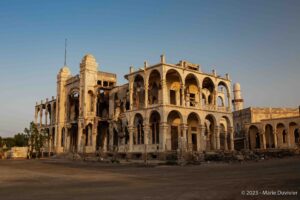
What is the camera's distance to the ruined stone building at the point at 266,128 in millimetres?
47531

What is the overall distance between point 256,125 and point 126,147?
2691cm

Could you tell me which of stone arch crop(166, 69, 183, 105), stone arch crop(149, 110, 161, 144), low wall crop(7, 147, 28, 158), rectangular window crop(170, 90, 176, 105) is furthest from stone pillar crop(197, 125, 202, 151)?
low wall crop(7, 147, 28, 158)

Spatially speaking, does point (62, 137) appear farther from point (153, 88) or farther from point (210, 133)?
point (210, 133)

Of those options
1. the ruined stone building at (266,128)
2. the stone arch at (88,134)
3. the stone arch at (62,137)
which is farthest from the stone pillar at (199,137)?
the stone arch at (62,137)

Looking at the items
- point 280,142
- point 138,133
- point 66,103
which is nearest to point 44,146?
point 66,103

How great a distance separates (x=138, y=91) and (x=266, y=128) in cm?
2806

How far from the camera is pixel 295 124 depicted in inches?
1900

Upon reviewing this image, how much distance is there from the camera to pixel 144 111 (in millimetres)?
33906

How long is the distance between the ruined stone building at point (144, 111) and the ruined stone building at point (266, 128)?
6269mm

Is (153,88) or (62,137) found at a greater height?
(153,88)

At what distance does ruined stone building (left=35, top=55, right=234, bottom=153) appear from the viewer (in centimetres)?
3356

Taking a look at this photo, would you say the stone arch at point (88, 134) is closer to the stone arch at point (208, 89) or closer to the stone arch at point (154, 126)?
the stone arch at point (154, 126)

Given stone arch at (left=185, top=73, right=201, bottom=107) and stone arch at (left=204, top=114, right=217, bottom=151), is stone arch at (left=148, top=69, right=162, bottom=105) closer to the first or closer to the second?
stone arch at (left=185, top=73, right=201, bottom=107)

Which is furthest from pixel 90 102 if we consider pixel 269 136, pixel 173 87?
pixel 269 136
